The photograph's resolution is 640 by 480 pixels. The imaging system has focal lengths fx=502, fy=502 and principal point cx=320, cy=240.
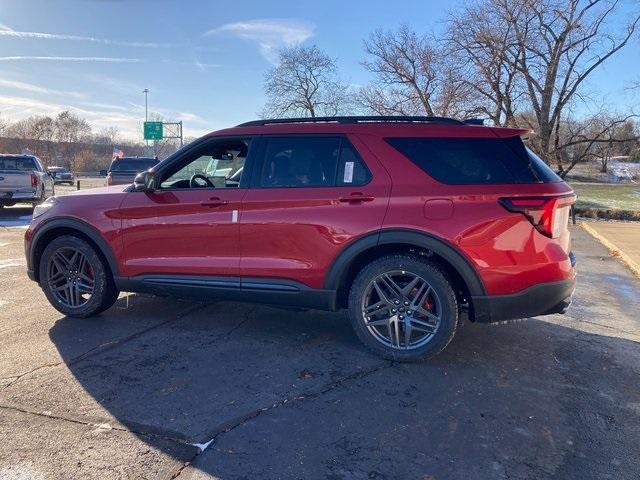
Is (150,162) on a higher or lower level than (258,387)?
higher

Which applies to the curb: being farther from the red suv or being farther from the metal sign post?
the metal sign post

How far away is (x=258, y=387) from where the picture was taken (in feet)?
11.6

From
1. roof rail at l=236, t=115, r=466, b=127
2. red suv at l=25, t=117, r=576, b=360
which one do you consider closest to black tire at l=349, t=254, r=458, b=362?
red suv at l=25, t=117, r=576, b=360

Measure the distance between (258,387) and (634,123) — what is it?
1184 inches

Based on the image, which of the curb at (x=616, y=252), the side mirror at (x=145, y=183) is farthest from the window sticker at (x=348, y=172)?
the curb at (x=616, y=252)

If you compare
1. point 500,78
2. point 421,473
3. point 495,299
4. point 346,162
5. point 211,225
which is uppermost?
point 500,78

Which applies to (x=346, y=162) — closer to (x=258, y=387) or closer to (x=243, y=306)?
(x=258, y=387)

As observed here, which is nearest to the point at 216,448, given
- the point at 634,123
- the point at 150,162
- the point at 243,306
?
the point at 243,306

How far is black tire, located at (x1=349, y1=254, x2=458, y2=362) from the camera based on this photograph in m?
3.90

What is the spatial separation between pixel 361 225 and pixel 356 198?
22cm

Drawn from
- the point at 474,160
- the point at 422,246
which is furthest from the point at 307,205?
the point at 474,160

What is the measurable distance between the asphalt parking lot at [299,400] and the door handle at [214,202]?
120 centimetres

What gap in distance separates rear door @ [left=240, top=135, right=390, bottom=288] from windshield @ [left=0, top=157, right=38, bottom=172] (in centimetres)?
1397

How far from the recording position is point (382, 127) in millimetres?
4117
